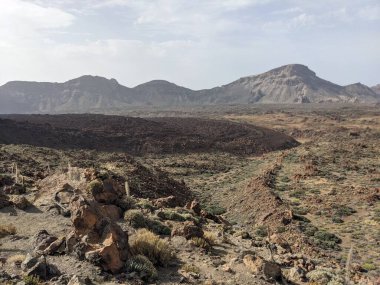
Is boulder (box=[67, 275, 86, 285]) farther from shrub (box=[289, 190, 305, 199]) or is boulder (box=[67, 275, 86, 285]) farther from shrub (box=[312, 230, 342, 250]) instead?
shrub (box=[289, 190, 305, 199])

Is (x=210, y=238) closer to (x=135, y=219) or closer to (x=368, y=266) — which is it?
(x=135, y=219)

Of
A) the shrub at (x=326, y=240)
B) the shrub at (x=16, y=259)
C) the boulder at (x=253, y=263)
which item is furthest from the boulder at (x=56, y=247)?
the shrub at (x=326, y=240)

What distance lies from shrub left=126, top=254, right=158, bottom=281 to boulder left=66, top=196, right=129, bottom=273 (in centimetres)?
21

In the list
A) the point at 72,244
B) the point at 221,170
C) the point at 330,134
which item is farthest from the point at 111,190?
the point at 330,134

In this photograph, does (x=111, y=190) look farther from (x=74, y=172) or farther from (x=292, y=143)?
(x=292, y=143)

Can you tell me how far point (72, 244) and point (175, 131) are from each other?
2744 inches

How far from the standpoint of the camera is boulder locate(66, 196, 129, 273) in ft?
36.1

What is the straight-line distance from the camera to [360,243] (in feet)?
77.6

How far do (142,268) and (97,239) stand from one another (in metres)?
1.77

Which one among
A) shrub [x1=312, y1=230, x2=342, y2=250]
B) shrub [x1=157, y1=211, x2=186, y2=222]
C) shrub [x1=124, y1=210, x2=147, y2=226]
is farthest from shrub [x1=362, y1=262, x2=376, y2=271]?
shrub [x1=124, y1=210, x2=147, y2=226]

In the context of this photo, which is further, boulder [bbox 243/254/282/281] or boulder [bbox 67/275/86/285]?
boulder [bbox 243/254/282/281]

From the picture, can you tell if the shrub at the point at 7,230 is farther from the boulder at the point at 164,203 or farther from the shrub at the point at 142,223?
the boulder at the point at 164,203

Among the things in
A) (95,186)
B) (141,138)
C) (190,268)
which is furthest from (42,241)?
(141,138)

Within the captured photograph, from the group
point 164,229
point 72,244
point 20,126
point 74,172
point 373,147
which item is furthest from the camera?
point 20,126
